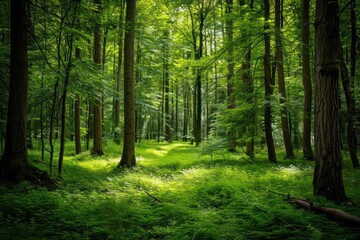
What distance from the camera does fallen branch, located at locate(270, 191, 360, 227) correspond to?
15.1 feet

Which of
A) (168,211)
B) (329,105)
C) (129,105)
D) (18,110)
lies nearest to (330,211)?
(329,105)

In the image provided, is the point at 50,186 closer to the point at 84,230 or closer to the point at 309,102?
the point at 84,230

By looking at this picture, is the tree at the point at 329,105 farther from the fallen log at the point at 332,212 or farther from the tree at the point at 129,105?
the tree at the point at 129,105

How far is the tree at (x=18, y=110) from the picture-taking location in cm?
695

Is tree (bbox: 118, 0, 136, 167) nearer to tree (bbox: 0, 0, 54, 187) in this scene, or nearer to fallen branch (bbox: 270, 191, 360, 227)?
tree (bbox: 0, 0, 54, 187)

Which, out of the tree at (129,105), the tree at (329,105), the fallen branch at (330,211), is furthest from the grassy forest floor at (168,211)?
the tree at (129,105)

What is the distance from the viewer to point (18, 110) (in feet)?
23.5

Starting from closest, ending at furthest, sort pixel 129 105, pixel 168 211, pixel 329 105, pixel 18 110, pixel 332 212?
1. pixel 332 212
2. pixel 168 211
3. pixel 329 105
4. pixel 18 110
5. pixel 129 105

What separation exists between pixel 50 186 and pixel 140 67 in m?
14.4

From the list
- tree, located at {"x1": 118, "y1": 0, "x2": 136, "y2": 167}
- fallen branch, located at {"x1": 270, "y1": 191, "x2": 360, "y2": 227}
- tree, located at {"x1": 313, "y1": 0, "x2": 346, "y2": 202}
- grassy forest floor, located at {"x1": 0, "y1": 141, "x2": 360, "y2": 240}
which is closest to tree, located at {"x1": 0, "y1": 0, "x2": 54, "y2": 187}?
grassy forest floor, located at {"x1": 0, "y1": 141, "x2": 360, "y2": 240}

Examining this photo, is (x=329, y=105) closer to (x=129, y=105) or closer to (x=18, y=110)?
(x=18, y=110)

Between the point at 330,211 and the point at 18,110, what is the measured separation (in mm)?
7756

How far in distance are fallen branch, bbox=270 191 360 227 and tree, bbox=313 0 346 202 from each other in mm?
684

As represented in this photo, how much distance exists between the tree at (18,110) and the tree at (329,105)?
23.1 ft
